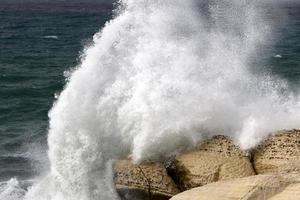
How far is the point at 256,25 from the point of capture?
1054 inches

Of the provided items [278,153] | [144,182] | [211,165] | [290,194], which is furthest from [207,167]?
[290,194]

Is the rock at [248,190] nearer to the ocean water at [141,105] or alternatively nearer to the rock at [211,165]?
the rock at [211,165]

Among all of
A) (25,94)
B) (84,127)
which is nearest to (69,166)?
(84,127)

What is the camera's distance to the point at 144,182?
1120 centimetres

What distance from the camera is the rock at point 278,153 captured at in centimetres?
1127

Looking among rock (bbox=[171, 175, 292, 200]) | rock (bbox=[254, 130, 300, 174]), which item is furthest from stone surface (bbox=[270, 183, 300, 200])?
rock (bbox=[254, 130, 300, 174])

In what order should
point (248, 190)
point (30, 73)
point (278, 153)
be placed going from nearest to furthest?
point (248, 190), point (278, 153), point (30, 73)

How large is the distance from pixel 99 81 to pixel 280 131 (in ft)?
14.3

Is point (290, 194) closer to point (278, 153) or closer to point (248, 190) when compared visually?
point (248, 190)

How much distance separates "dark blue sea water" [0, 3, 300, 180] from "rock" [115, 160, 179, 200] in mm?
5281

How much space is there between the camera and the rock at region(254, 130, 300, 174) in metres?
11.3

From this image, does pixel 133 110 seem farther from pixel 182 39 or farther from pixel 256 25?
pixel 256 25

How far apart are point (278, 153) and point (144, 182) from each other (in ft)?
9.15

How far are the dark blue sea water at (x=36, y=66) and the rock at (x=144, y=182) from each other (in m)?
5.28
